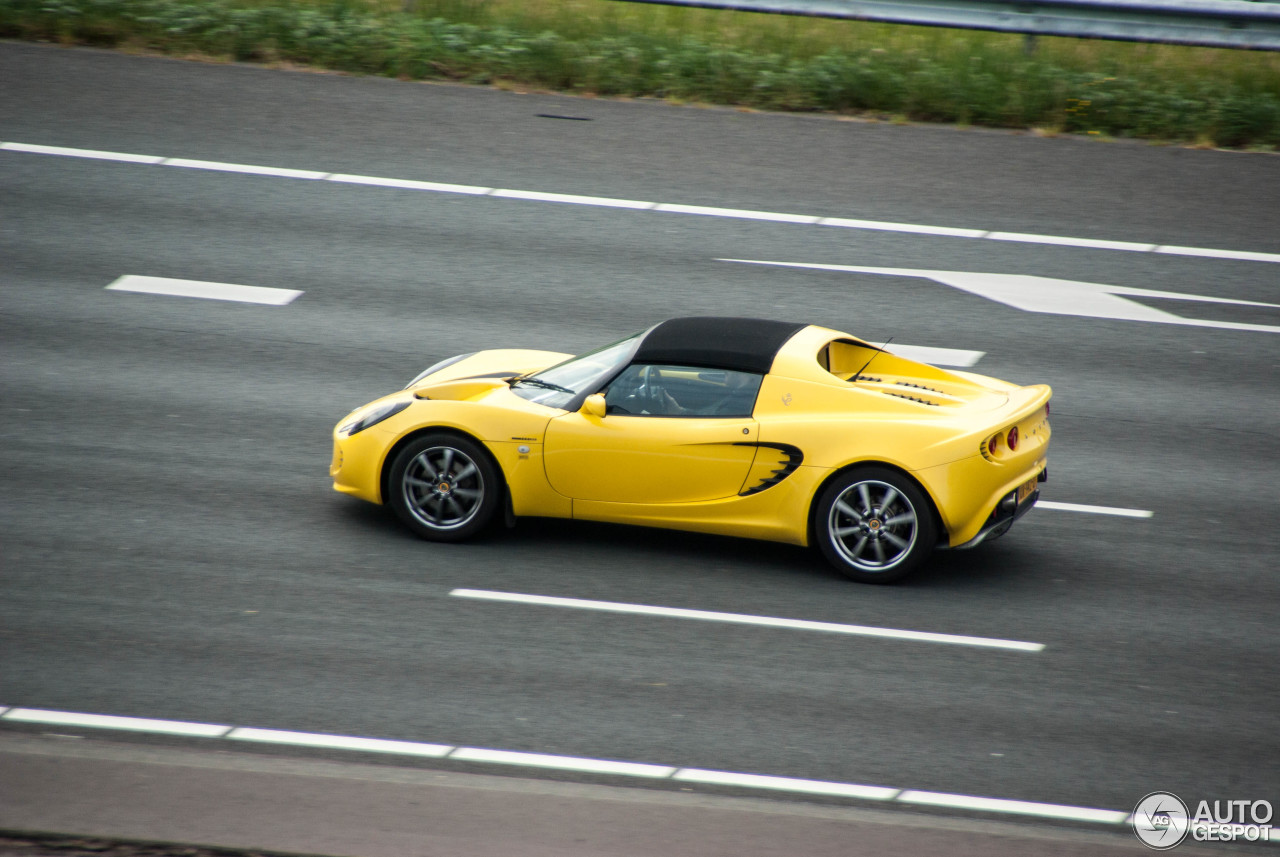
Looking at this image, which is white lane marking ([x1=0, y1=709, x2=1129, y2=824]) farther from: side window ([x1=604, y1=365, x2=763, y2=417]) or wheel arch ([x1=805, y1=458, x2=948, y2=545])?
side window ([x1=604, y1=365, x2=763, y2=417])

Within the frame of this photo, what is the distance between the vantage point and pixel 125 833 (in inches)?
203

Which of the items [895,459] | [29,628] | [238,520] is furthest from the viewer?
Result: [238,520]

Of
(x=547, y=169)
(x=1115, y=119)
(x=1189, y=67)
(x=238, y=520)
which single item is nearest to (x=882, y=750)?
(x=238, y=520)

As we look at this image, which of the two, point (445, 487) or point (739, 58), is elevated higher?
point (739, 58)

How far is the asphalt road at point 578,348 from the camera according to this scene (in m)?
6.71

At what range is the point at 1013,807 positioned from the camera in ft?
19.8

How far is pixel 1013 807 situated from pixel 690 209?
29.0 ft

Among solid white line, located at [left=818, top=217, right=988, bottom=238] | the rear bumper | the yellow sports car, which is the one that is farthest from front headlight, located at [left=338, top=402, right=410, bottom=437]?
solid white line, located at [left=818, top=217, right=988, bottom=238]

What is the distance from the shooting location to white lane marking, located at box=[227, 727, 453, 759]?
6238 millimetres

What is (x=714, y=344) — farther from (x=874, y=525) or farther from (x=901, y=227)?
(x=901, y=227)

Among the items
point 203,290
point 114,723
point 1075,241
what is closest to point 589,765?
point 114,723

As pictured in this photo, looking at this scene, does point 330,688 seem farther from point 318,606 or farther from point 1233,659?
point 1233,659

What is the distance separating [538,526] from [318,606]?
1.72 meters

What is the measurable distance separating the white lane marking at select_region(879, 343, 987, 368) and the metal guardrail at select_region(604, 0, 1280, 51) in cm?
632
